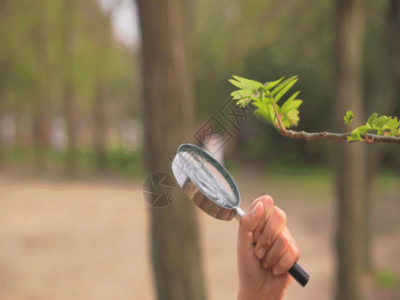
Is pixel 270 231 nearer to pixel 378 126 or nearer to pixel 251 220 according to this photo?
pixel 251 220

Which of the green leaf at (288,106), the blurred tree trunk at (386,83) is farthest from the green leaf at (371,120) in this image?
the blurred tree trunk at (386,83)

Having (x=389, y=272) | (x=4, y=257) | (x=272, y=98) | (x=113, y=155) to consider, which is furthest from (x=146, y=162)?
(x=113, y=155)

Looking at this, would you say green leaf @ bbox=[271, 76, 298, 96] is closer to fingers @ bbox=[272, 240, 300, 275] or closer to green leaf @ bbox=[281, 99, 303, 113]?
green leaf @ bbox=[281, 99, 303, 113]

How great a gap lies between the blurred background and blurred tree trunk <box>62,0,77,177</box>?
5cm

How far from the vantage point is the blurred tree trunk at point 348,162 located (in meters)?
5.55

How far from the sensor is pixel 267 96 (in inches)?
44.9

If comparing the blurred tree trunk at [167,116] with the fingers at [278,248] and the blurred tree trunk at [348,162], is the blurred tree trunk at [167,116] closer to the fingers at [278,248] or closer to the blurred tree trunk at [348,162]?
the blurred tree trunk at [348,162]

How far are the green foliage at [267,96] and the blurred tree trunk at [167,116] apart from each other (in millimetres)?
2629

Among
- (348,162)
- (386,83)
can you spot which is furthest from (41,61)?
(348,162)

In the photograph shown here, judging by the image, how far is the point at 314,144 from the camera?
2045 cm

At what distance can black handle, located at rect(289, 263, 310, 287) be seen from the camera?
1346 millimetres

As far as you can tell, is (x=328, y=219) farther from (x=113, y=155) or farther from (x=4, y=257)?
(x=113, y=155)

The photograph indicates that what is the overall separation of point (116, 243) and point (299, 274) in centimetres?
965

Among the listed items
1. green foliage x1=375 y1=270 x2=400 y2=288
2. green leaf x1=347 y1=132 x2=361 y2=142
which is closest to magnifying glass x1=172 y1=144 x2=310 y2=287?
green leaf x1=347 y1=132 x2=361 y2=142
